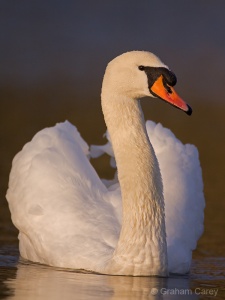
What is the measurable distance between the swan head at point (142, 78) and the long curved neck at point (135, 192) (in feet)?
0.32

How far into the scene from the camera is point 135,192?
33.8ft

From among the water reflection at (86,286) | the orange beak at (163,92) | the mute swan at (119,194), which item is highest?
the orange beak at (163,92)

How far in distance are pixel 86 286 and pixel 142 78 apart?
1.53m

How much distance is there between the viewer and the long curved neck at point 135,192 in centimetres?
1020

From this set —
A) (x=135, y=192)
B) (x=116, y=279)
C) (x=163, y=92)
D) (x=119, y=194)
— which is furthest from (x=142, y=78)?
(x=119, y=194)

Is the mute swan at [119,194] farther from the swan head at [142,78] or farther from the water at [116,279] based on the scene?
the water at [116,279]

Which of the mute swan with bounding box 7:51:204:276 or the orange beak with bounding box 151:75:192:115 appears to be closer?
the orange beak with bounding box 151:75:192:115

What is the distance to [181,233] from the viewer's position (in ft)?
36.1

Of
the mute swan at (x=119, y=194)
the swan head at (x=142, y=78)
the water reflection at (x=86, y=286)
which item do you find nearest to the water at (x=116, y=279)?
the water reflection at (x=86, y=286)

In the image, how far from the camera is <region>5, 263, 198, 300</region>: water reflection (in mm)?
9414

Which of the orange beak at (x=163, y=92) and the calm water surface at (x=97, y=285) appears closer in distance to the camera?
the calm water surface at (x=97, y=285)

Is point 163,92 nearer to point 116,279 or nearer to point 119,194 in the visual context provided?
point 116,279

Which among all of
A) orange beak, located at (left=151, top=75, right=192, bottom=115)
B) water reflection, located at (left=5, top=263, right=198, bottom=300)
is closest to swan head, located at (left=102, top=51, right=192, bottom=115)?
orange beak, located at (left=151, top=75, right=192, bottom=115)

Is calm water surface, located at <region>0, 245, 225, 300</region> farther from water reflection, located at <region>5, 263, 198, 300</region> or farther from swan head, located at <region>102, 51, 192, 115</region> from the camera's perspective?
swan head, located at <region>102, 51, 192, 115</region>
